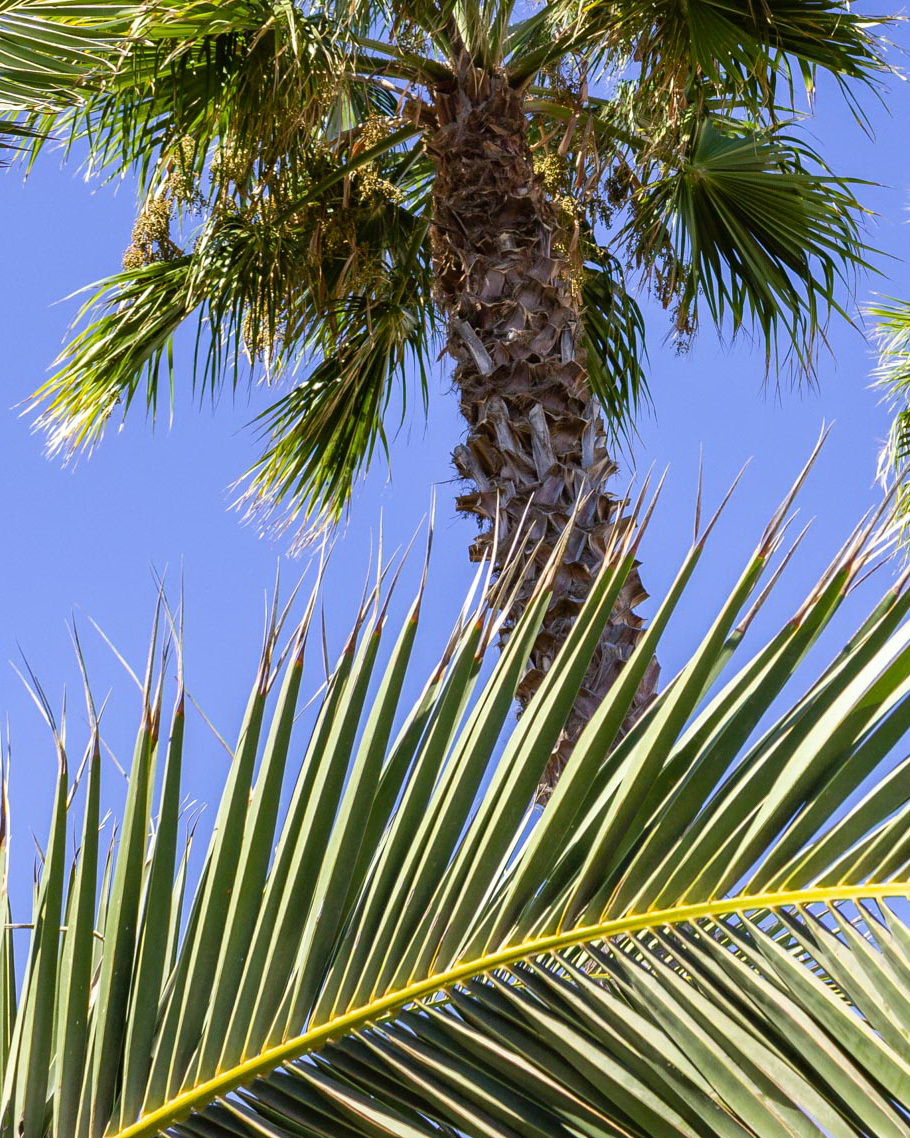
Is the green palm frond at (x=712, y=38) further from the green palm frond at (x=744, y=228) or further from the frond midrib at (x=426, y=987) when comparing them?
the frond midrib at (x=426, y=987)

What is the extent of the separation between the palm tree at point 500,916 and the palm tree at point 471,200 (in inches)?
66.5

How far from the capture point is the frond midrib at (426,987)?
1.02m

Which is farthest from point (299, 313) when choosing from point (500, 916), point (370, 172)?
point (500, 916)

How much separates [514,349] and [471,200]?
509 mm

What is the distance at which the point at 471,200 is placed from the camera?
3.56 meters

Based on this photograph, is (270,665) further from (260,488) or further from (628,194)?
(260,488)

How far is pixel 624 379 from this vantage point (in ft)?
16.5

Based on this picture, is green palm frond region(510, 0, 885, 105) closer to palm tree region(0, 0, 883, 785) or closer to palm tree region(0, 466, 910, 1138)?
palm tree region(0, 0, 883, 785)

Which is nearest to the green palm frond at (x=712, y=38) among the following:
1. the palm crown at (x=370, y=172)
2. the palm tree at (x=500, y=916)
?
the palm crown at (x=370, y=172)

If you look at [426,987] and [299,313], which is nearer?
[426,987]

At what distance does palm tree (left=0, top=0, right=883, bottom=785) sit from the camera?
10.7ft

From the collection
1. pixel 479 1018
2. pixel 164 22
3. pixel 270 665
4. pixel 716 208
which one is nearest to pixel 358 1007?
pixel 479 1018

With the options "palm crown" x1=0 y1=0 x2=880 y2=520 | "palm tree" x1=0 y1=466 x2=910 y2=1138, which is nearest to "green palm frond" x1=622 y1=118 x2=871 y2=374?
"palm crown" x1=0 y1=0 x2=880 y2=520

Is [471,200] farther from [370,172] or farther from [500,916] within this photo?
[500,916]
